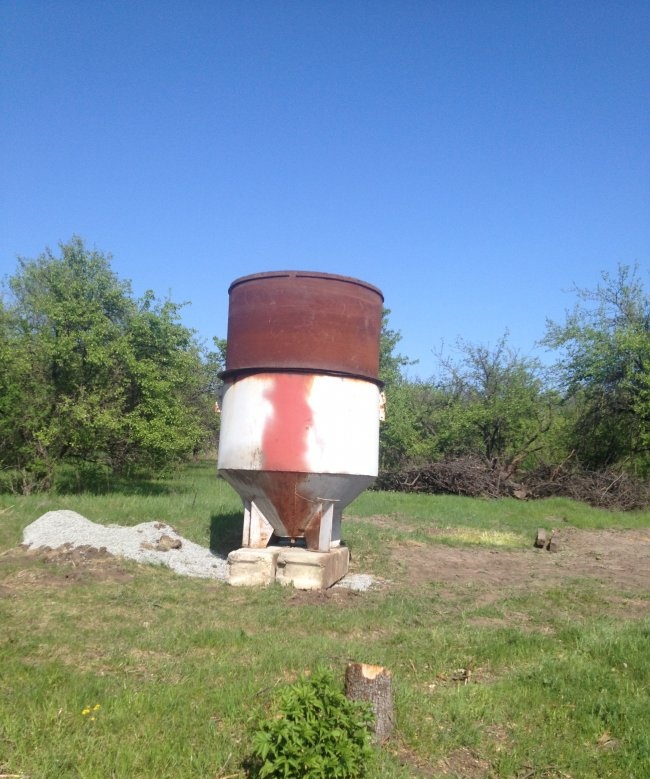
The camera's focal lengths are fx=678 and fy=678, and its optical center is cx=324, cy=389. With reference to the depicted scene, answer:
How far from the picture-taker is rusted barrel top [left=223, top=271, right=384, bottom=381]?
8844mm

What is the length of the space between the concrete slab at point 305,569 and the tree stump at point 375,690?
4.08 m

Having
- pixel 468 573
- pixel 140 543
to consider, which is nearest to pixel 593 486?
pixel 468 573

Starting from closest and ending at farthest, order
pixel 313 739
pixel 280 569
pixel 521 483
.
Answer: pixel 313 739, pixel 280 569, pixel 521 483

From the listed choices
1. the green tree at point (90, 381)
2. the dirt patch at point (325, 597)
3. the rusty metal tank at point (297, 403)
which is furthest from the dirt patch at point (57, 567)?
the green tree at point (90, 381)

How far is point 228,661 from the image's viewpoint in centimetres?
534

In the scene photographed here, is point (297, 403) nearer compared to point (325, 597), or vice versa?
point (325, 597)

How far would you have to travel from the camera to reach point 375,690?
13.6ft

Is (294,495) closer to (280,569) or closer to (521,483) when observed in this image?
(280,569)

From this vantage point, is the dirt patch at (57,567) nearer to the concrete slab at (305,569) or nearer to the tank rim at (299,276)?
the concrete slab at (305,569)

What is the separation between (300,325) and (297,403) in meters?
1.03

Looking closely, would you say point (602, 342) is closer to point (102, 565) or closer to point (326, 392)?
point (326, 392)

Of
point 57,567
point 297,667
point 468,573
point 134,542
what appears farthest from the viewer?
point 468,573

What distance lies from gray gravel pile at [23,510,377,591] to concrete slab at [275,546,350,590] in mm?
390

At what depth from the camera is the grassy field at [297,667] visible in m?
4.04
